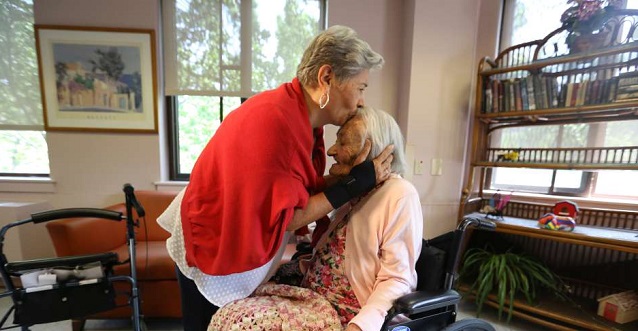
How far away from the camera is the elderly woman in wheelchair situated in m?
0.80

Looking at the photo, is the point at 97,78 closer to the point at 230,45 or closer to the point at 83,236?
the point at 230,45

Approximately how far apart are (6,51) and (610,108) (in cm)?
435

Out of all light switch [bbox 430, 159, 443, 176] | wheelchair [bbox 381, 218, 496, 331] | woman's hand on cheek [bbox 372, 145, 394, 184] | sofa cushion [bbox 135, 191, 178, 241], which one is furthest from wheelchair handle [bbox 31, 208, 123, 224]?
light switch [bbox 430, 159, 443, 176]

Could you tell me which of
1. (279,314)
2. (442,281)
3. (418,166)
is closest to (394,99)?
(418,166)

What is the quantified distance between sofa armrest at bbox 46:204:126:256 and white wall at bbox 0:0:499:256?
0.58 meters

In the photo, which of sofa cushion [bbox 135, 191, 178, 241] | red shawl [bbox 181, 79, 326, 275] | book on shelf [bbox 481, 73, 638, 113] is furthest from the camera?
sofa cushion [bbox 135, 191, 178, 241]

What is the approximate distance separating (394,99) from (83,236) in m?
→ 2.47

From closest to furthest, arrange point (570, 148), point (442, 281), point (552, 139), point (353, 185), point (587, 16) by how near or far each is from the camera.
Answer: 1. point (353, 185)
2. point (442, 281)
3. point (587, 16)
4. point (570, 148)
5. point (552, 139)

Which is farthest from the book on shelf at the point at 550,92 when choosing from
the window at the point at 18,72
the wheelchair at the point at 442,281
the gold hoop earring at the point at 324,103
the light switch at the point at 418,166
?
the window at the point at 18,72

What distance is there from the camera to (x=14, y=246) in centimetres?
195

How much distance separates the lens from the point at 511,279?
174 cm

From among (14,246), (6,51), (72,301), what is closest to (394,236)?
(72,301)

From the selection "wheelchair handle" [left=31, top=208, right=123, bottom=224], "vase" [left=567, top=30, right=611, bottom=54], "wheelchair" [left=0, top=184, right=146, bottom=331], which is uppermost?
"vase" [left=567, top=30, right=611, bottom=54]

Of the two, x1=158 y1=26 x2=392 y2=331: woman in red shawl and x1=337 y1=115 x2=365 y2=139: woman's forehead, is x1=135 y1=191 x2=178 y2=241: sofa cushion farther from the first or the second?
x1=337 y1=115 x2=365 y2=139: woman's forehead
